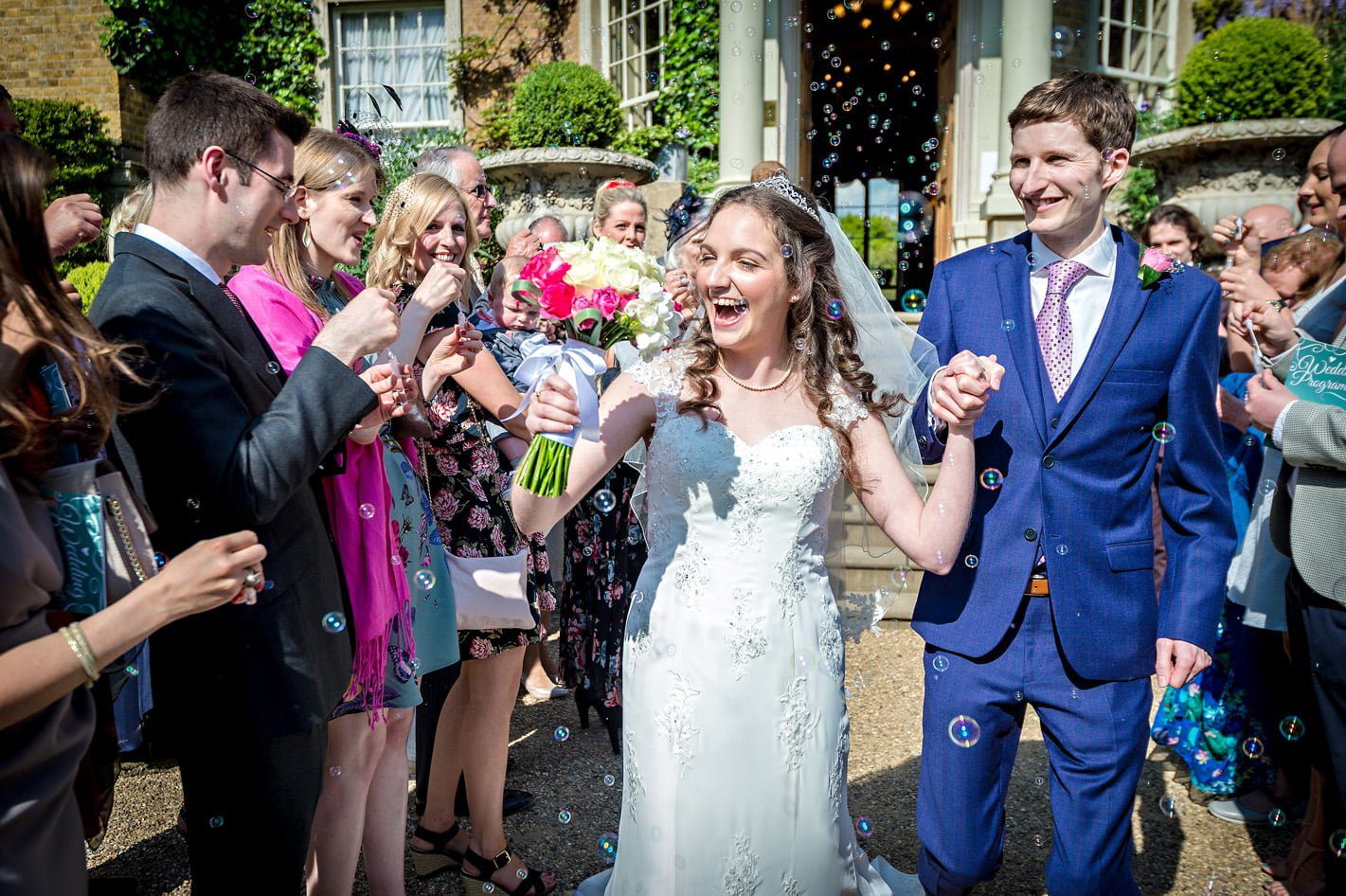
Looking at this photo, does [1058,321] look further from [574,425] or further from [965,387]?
[574,425]

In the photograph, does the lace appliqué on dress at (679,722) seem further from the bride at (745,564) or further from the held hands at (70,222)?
the held hands at (70,222)

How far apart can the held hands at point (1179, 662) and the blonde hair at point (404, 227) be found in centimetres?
255

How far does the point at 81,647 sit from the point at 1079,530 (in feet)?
7.30

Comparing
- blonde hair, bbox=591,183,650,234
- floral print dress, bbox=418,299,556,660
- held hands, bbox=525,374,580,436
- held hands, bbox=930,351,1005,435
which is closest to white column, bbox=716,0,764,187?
blonde hair, bbox=591,183,650,234

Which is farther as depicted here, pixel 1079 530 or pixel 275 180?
pixel 1079 530

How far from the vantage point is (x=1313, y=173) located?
388 centimetres

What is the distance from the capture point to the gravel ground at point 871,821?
3320mm

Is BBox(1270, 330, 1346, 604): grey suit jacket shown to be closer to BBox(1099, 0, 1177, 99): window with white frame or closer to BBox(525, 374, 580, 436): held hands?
BBox(525, 374, 580, 436): held hands

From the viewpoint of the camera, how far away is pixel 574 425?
6.91 ft

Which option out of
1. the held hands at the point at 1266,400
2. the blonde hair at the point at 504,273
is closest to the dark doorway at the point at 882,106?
the blonde hair at the point at 504,273

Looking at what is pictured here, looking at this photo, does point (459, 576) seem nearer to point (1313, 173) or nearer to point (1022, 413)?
point (1022, 413)

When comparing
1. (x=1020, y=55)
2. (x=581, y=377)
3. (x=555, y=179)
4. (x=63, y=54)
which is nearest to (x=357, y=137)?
(x=581, y=377)

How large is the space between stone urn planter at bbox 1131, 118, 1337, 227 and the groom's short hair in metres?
7.24

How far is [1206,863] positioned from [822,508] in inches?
93.2
